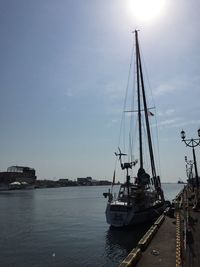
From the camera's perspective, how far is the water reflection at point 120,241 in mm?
27409

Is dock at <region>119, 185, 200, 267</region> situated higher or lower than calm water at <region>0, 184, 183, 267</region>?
higher

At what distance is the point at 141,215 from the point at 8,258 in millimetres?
15654

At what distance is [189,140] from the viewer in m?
34.4

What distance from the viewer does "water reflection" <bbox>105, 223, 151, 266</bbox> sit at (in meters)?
27.4

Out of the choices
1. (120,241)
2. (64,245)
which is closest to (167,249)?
(120,241)

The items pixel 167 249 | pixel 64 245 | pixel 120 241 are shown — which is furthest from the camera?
pixel 120 241

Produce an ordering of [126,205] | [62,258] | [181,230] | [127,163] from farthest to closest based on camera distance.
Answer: [127,163], [126,205], [62,258], [181,230]

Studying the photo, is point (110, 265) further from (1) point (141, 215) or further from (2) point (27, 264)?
(1) point (141, 215)

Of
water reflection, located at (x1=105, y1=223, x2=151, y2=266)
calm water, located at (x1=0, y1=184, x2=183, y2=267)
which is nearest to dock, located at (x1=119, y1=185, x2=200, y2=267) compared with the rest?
water reflection, located at (x1=105, y1=223, x2=151, y2=266)

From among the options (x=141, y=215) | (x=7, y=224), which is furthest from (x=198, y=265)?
(x=7, y=224)

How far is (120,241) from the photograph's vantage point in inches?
1313

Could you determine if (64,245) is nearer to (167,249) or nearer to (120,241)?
(120,241)

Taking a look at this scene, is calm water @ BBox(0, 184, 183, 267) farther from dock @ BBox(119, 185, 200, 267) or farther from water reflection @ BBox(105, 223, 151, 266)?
dock @ BBox(119, 185, 200, 267)

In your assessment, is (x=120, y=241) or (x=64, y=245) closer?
(x=64, y=245)
